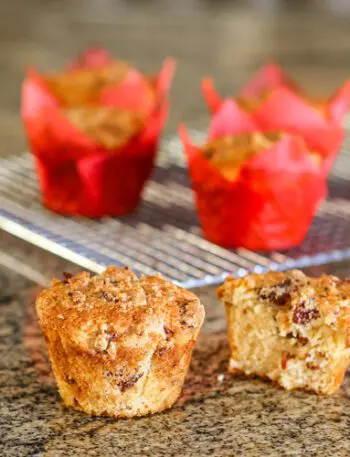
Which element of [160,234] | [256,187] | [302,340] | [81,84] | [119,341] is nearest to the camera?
[119,341]

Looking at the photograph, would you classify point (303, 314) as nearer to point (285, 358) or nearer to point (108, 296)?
point (285, 358)

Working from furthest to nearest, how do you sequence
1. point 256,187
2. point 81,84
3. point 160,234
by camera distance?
point 81,84, point 160,234, point 256,187

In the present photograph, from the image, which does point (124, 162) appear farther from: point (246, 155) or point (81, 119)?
point (246, 155)

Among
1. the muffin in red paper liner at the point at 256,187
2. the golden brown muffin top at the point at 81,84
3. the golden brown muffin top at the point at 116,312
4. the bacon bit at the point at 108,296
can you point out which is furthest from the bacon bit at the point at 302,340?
the golden brown muffin top at the point at 81,84

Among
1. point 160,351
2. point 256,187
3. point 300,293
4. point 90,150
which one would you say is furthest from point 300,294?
point 90,150

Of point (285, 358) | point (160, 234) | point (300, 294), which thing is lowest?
point (160, 234)

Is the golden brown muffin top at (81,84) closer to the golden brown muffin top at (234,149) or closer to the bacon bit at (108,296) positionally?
the golden brown muffin top at (234,149)
